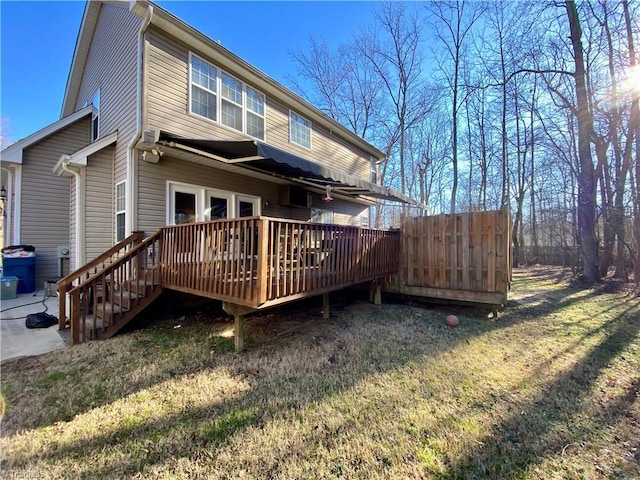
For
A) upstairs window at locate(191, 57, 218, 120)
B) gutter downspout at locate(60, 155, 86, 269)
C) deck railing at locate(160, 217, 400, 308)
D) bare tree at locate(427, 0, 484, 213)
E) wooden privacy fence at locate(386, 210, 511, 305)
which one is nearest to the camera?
deck railing at locate(160, 217, 400, 308)

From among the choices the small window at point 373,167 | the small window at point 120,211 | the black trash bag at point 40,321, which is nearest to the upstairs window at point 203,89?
the small window at point 120,211

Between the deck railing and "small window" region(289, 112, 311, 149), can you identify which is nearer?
the deck railing

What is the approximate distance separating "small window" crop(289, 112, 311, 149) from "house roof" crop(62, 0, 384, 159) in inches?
8.3

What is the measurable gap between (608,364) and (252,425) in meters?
4.62

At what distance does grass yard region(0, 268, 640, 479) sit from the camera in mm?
2086

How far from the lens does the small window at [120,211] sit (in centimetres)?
593

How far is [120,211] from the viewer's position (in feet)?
19.7

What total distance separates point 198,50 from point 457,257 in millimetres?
7180

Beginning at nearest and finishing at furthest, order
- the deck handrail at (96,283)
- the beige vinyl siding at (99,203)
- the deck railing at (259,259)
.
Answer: the deck railing at (259,259) < the deck handrail at (96,283) < the beige vinyl siding at (99,203)

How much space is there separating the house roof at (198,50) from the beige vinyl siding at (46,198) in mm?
2077

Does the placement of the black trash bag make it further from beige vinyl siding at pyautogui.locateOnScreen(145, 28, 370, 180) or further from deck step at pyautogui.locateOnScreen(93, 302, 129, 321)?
beige vinyl siding at pyautogui.locateOnScreen(145, 28, 370, 180)

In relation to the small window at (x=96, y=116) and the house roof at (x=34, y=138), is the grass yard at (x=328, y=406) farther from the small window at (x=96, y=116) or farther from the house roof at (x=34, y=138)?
the house roof at (x=34, y=138)

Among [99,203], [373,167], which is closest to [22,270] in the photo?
[99,203]

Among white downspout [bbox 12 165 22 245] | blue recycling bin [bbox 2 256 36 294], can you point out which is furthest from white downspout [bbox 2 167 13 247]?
blue recycling bin [bbox 2 256 36 294]
